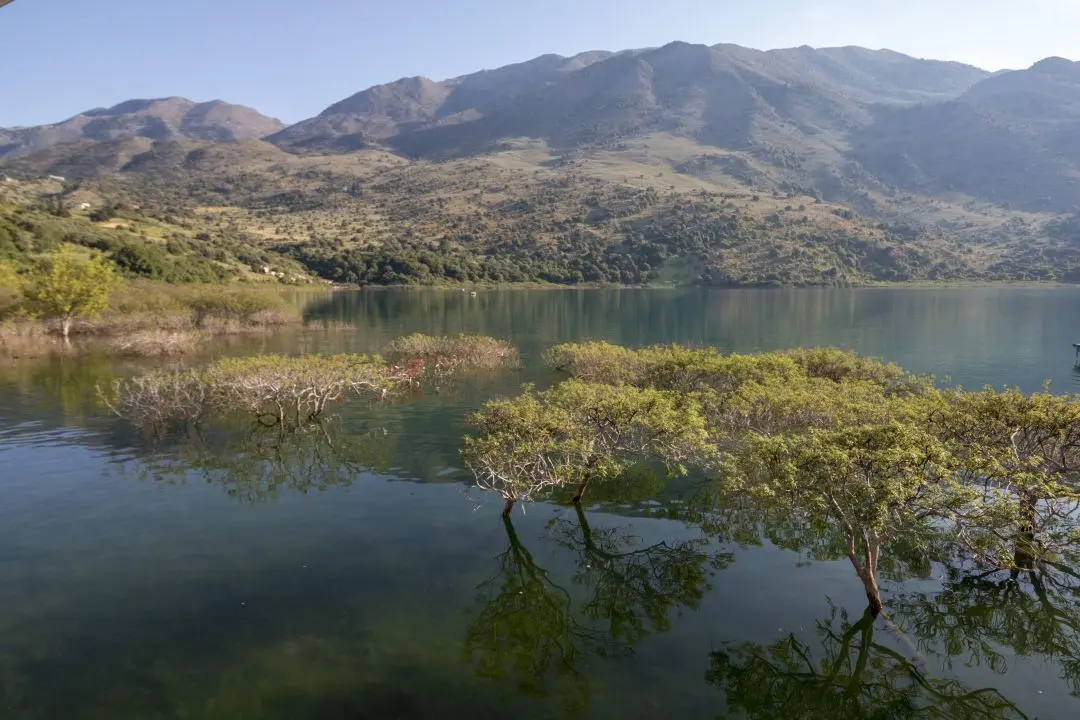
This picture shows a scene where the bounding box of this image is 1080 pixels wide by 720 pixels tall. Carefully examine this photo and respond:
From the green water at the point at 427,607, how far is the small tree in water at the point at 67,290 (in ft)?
114

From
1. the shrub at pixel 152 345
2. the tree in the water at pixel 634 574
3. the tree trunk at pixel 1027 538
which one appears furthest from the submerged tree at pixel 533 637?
the shrub at pixel 152 345

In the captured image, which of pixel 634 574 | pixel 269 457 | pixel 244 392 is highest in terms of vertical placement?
pixel 244 392

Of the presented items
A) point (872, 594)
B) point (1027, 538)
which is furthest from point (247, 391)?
point (1027, 538)

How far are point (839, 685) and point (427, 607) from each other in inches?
396

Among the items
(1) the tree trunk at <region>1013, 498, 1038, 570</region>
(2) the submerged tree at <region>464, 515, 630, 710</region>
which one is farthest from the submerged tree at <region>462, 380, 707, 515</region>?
(1) the tree trunk at <region>1013, 498, 1038, 570</region>

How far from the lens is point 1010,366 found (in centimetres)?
6744

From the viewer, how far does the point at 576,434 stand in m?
23.3

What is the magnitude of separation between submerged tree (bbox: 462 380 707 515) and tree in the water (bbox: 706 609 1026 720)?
26.1ft

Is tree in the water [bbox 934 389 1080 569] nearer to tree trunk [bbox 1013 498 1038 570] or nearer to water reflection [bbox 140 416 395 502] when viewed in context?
tree trunk [bbox 1013 498 1038 570]

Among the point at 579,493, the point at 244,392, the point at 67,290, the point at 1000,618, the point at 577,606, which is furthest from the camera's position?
the point at 67,290

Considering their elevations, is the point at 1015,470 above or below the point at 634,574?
above

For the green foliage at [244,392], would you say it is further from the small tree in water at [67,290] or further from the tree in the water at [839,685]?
the small tree in water at [67,290]

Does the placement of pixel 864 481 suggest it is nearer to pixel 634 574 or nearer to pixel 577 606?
pixel 634 574

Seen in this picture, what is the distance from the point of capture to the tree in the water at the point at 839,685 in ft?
44.8
